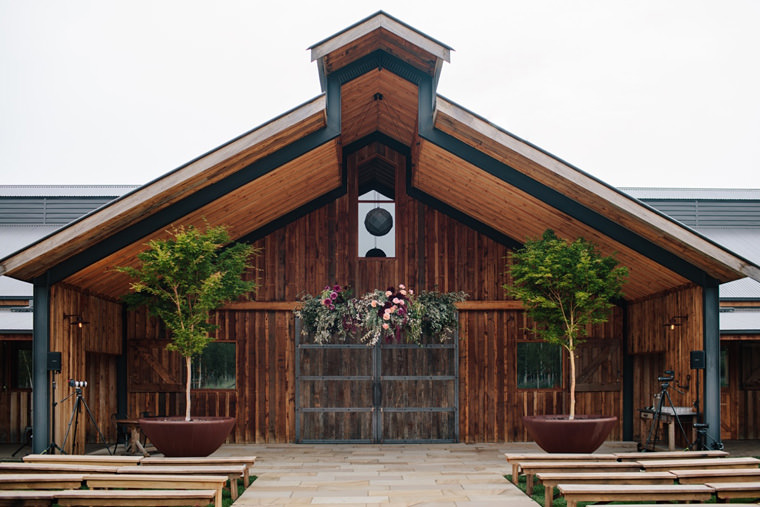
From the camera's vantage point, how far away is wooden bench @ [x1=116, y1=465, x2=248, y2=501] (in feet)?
23.8

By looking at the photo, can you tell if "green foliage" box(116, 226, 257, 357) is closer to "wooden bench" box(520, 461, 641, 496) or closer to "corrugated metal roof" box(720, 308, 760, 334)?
"wooden bench" box(520, 461, 641, 496)

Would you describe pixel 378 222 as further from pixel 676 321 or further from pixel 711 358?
pixel 711 358

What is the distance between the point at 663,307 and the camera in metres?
11.7

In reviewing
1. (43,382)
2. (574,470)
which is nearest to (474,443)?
(574,470)

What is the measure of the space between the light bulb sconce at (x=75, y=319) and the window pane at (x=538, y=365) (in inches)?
271

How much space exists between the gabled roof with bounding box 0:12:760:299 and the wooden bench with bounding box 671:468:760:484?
3159 mm

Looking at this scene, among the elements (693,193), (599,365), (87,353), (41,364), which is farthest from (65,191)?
(693,193)

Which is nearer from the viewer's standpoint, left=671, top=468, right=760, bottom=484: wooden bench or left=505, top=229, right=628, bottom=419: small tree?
left=671, top=468, right=760, bottom=484: wooden bench

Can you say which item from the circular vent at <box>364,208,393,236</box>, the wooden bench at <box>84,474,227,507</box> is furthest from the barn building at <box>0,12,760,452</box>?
the wooden bench at <box>84,474,227,507</box>

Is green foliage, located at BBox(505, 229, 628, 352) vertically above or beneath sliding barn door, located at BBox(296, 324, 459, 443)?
above

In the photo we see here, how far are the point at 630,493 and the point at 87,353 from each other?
8810mm

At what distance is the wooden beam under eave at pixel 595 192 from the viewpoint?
959cm

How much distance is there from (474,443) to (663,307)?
3.74 metres

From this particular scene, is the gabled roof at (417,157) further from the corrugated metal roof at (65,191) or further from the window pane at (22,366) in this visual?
the corrugated metal roof at (65,191)
